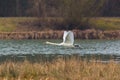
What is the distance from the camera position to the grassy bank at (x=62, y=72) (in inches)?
689

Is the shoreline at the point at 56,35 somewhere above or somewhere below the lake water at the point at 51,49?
below

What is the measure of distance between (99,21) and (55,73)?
185 ft

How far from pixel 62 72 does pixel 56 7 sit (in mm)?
56967

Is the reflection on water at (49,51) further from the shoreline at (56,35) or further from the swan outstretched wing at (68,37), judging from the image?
the shoreline at (56,35)

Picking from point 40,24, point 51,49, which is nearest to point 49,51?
point 51,49

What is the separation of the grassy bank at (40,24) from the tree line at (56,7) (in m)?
1.34

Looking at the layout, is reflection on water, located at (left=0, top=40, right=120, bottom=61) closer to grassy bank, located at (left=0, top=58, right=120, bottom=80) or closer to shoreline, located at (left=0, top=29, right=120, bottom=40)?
shoreline, located at (left=0, top=29, right=120, bottom=40)

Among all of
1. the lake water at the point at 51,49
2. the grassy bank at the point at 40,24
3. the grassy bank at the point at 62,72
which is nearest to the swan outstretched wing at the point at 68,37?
the lake water at the point at 51,49

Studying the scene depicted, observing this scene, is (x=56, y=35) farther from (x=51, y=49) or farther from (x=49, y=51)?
(x=49, y=51)

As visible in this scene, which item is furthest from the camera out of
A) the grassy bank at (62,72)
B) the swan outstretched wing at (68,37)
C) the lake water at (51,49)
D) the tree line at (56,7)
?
the tree line at (56,7)

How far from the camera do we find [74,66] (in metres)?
20.5

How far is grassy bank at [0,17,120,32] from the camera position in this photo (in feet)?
228

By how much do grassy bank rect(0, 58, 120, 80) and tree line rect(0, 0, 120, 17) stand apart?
48.2 metres

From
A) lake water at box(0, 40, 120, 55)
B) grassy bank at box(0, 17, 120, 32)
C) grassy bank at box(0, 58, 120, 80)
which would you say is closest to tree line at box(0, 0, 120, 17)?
grassy bank at box(0, 17, 120, 32)
